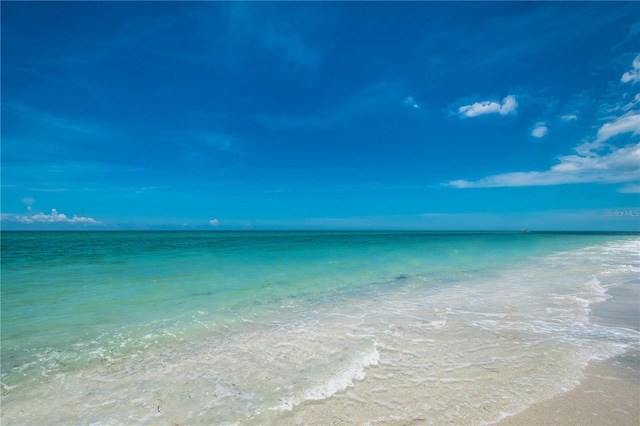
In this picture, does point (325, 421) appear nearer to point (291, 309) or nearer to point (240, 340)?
point (240, 340)

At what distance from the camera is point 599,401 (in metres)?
3.25

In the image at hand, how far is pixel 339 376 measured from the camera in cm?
399

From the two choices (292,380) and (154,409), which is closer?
(154,409)

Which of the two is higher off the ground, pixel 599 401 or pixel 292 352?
pixel 599 401

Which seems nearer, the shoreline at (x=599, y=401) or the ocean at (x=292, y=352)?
the shoreline at (x=599, y=401)

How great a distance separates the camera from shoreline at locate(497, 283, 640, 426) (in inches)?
116

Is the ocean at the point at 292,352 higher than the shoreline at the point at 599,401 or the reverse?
the reverse

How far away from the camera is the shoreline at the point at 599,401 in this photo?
2949 millimetres

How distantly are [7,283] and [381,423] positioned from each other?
538 inches

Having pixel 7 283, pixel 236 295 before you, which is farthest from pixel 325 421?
pixel 7 283

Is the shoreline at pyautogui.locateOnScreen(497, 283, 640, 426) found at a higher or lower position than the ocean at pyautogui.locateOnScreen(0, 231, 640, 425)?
higher

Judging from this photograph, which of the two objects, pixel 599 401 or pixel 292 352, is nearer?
pixel 599 401

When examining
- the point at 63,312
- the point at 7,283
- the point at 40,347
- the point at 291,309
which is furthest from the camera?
the point at 7,283

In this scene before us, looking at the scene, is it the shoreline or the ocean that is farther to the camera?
the ocean
